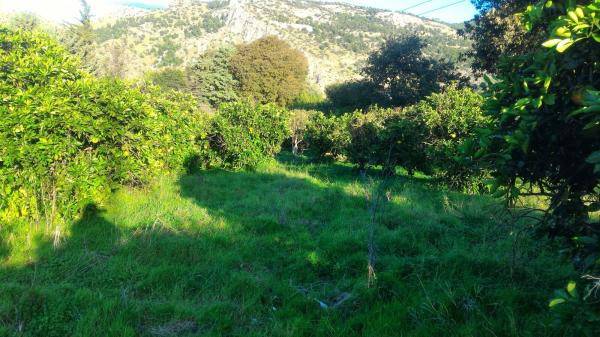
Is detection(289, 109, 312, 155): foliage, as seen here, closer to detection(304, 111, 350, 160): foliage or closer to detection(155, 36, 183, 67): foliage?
detection(304, 111, 350, 160): foliage

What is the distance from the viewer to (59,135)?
5750 millimetres

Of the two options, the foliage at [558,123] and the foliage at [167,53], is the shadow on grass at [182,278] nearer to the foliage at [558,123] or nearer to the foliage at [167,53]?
the foliage at [558,123]

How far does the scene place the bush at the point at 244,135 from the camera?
11836 millimetres

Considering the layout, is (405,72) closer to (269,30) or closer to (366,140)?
(366,140)

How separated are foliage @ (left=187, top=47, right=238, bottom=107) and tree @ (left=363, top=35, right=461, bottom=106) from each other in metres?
15.2

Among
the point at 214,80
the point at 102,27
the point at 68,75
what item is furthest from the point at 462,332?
the point at 102,27

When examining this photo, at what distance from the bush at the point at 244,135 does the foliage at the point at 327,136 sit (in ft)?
6.26

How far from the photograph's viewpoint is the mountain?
66812 mm

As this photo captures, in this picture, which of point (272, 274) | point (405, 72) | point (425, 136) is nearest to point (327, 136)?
point (425, 136)

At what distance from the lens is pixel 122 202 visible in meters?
7.18

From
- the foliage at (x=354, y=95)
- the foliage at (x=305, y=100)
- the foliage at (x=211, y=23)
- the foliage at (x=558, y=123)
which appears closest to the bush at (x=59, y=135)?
the foliage at (x=558, y=123)

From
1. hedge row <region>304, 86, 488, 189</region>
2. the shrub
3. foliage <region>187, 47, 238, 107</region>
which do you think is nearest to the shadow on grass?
hedge row <region>304, 86, 488, 189</region>

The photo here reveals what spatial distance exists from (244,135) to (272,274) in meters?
7.74

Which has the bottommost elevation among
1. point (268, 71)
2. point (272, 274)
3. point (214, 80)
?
point (272, 274)
